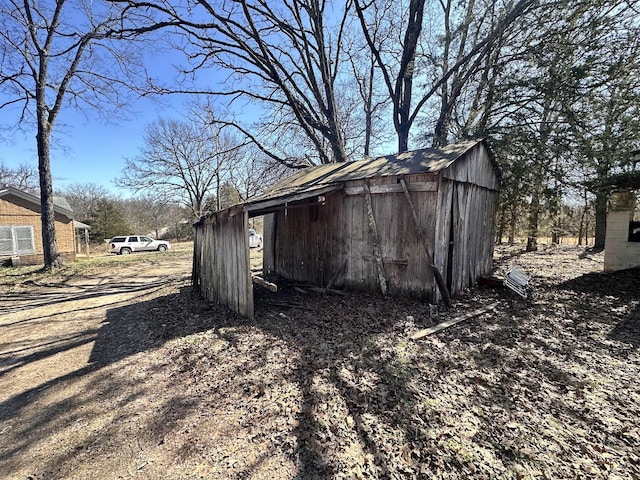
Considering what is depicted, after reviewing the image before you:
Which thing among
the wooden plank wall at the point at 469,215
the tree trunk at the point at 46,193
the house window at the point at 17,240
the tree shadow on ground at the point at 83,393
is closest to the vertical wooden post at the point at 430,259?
the wooden plank wall at the point at 469,215

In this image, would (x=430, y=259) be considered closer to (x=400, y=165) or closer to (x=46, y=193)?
(x=400, y=165)

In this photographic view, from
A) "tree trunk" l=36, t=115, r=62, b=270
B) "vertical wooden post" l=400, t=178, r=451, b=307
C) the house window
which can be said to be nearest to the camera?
"vertical wooden post" l=400, t=178, r=451, b=307

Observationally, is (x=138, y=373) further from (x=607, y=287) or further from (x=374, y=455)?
(x=607, y=287)

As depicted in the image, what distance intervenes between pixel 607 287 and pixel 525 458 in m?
7.31

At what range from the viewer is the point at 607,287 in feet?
22.6

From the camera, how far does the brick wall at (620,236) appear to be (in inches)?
307

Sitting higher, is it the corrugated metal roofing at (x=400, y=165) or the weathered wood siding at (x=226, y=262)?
the corrugated metal roofing at (x=400, y=165)

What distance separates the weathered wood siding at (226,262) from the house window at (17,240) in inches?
598

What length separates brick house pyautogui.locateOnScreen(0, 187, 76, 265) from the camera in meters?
15.0

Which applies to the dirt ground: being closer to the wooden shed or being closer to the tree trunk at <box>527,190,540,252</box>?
the wooden shed

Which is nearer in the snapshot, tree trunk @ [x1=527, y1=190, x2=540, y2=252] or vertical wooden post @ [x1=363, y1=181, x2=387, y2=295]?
vertical wooden post @ [x1=363, y1=181, x2=387, y2=295]

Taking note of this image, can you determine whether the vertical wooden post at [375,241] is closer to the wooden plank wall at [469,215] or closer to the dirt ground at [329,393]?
the dirt ground at [329,393]

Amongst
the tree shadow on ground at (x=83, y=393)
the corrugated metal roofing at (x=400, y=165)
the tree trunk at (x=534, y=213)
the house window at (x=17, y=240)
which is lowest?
the tree shadow on ground at (x=83, y=393)

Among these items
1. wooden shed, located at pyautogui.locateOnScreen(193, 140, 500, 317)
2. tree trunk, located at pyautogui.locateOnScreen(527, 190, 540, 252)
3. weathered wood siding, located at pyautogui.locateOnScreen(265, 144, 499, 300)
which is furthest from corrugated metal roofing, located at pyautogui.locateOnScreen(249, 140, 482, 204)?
tree trunk, located at pyautogui.locateOnScreen(527, 190, 540, 252)
